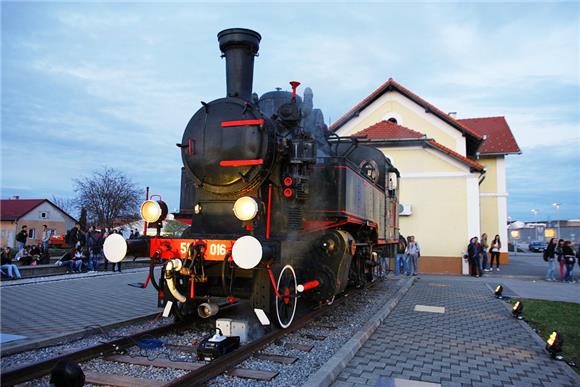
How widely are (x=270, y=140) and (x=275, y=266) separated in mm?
1633

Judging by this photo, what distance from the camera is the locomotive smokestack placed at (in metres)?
6.17

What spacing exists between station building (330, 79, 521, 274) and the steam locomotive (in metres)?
10.1

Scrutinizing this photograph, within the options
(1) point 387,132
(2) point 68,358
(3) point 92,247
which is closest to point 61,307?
(2) point 68,358

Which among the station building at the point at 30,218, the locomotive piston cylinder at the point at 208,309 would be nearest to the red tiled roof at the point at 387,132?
the locomotive piston cylinder at the point at 208,309

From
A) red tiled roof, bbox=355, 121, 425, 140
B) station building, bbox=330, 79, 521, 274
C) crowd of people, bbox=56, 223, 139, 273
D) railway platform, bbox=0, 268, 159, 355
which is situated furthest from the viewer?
red tiled roof, bbox=355, 121, 425, 140

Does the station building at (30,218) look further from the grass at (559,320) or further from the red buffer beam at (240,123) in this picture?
the grass at (559,320)

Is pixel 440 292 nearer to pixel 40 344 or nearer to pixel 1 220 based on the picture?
pixel 40 344

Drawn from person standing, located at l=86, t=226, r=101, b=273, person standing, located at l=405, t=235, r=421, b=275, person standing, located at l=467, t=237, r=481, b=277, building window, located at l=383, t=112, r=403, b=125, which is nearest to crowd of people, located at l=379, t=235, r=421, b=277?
person standing, located at l=405, t=235, r=421, b=275

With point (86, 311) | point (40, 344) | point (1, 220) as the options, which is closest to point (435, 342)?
point (40, 344)

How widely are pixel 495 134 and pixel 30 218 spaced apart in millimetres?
40215

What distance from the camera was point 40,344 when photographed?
5172 mm

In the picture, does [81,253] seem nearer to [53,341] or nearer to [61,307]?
[61,307]

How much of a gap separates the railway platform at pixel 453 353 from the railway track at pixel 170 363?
849 mm

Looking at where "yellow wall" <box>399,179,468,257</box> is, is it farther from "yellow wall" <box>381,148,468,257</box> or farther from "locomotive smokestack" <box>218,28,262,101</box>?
"locomotive smokestack" <box>218,28,262,101</box>
